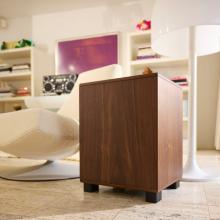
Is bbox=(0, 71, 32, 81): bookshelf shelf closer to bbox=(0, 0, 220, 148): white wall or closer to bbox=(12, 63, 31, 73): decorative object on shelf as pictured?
bbox=(12, 63, 31, 73): decorative object on shelf

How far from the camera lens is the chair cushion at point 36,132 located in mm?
1166

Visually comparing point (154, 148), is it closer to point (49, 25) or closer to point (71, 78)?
point (71, 78)

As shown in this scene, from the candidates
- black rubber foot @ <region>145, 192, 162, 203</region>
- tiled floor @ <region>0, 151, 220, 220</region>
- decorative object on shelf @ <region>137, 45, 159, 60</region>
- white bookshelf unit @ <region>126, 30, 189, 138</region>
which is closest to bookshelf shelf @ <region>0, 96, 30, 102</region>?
A: white bookshelf unit @ <region>126, 30, 189, 138</region>

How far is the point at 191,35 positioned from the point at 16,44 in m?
2.87

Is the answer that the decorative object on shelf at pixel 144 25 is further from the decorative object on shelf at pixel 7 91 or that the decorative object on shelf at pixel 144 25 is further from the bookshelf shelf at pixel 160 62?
the decorative object on shelf at pixel 7 91

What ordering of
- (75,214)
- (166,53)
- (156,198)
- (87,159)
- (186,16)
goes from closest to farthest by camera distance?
(75,214) → (156,198) → (87,159) → (186,16) → (166,53)

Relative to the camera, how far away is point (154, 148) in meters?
0.93

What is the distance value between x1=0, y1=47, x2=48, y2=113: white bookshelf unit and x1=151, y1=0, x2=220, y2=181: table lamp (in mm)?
2314

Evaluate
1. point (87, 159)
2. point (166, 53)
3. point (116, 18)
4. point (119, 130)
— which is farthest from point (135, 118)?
point (116, 18)

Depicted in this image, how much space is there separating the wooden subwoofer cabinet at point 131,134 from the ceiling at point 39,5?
2635 mm

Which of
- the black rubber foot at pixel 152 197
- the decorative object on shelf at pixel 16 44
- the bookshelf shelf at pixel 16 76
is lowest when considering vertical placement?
the black rubber foot at pixel 152 197

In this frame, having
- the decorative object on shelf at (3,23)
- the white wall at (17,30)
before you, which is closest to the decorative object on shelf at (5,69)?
the white wall at (17,30)

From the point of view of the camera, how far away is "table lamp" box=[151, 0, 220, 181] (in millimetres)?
1260

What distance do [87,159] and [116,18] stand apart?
276 cm
